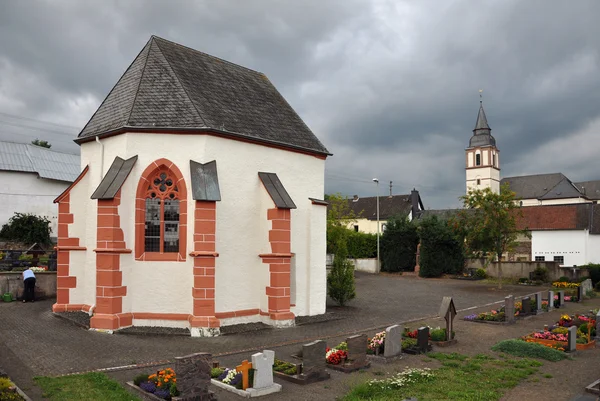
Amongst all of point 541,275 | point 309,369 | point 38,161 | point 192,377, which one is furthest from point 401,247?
point 192,377

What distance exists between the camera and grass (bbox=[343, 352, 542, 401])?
902cm

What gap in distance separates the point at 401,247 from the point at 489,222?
13.7m

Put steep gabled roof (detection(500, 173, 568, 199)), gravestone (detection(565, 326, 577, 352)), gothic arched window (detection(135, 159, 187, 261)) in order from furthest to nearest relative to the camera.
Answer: steep gabled roof (detection(500, 173, 568, 199))
gothic arched window (detection(135, 159, 187, 261))
gravestone (detection(565, 326, 577, 352))

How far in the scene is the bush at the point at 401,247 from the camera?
41844 mm

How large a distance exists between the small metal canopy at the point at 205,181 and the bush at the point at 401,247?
29188 mm

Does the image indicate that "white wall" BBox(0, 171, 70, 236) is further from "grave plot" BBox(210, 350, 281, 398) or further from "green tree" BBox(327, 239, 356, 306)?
"grave plot" BBox(210, 350, 281, 398)

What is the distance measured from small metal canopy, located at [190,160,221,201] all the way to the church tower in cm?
8351

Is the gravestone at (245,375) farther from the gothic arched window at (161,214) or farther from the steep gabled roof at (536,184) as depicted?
the steep gabled roof at (536,184)

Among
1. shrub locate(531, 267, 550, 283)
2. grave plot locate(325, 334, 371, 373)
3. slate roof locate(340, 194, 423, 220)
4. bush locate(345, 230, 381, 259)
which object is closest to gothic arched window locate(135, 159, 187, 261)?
grave plot locate(325, 334, 371, 373)

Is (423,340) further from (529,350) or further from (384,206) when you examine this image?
(384,206)

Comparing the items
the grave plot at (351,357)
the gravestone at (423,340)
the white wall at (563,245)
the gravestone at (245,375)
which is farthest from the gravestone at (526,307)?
the white wall at (563,245)

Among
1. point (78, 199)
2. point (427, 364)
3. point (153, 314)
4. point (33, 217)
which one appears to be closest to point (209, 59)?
point (78, 199)

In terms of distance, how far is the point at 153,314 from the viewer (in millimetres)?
14969

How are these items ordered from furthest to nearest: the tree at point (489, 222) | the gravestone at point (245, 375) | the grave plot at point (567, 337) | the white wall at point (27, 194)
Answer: the white wall at point (27, 194)
the tree at point (489, 222)
the grave plot at point (567, 337)
the gravestone at point (245, 375)
